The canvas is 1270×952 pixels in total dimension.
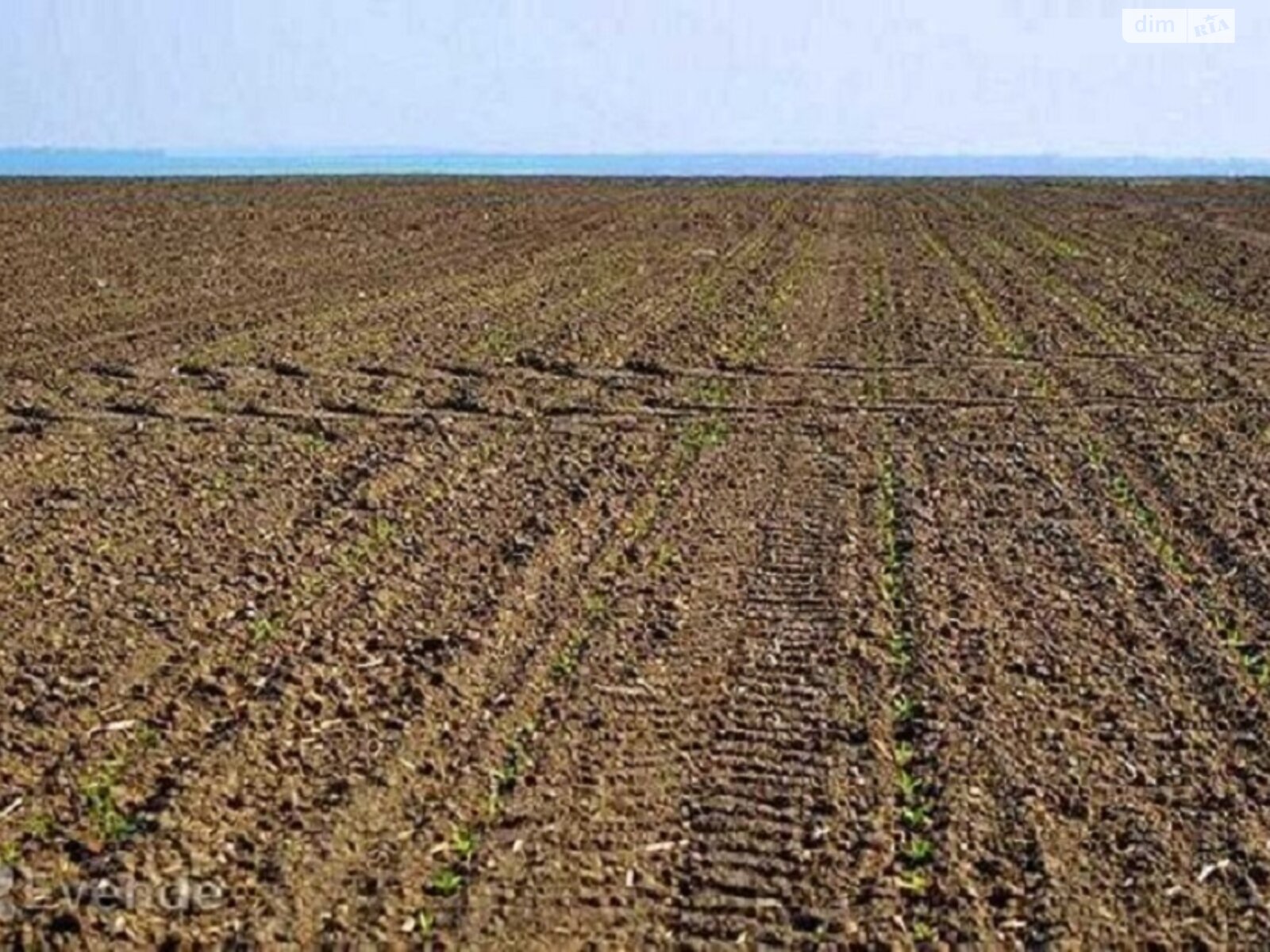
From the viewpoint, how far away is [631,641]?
7473mm

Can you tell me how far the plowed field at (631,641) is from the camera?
17.1 feet

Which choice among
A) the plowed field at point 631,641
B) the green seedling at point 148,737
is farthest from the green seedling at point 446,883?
the green seedling at point 148,737

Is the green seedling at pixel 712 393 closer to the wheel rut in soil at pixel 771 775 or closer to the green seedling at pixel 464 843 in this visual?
the wheel rut in soil at pixel 771 775

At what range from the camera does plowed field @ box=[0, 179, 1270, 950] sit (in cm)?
523

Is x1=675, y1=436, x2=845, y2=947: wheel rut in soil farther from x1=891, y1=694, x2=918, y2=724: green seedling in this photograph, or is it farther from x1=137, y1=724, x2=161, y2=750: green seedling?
x1=137, y1=724, x2=161, y2=750: green seedling

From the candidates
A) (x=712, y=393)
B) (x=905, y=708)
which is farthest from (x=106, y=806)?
(x=712, y=393)

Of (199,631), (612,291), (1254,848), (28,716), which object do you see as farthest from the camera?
(612,291)

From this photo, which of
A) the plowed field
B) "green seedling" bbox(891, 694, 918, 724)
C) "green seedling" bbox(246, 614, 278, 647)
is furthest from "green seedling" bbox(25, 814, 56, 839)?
"green seedling" bbox(891, 694, 918, 724)

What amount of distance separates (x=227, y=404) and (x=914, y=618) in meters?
6.87

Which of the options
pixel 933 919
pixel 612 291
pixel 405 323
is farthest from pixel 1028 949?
pixel 612 291

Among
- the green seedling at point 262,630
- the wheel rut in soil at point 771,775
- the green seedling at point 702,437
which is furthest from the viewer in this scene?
the green seedling at point 702,437

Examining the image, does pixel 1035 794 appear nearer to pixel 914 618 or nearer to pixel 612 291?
pixel 914 618

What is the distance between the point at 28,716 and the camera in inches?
254

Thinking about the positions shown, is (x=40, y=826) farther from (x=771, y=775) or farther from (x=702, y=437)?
(x=702, y=437)
